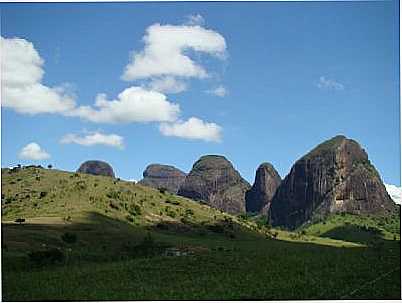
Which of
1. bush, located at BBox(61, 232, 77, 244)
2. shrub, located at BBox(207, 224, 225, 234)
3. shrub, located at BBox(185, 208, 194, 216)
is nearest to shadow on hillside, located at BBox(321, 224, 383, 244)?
shrub, located at BBox(185, 208, 194, 216)

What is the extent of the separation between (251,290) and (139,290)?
148 inches

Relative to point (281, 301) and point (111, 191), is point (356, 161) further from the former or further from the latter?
point (281, 301)

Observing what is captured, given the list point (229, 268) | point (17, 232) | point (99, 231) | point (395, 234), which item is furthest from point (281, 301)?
point (395, 234)

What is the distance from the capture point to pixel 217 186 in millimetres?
170375

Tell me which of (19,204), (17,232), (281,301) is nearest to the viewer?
(281,301)

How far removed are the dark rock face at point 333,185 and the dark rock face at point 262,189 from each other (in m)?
20.6

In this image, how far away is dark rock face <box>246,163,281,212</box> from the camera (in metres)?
168

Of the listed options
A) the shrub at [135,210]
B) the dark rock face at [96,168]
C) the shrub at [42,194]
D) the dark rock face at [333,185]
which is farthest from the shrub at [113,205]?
the dark rock face at [96,168]

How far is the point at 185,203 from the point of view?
270ft

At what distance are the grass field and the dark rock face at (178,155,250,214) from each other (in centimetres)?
9331

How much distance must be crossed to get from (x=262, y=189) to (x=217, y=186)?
13.8 meters

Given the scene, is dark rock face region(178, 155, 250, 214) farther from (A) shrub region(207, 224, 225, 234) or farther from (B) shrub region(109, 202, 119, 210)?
(B) shrub region(109, 202, 119, 210)

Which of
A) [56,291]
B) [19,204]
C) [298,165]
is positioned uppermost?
[298,165]

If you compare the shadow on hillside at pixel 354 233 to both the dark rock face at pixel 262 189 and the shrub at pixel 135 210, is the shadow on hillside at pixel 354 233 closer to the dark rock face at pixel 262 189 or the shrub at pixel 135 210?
the shrub at pixel 135 210
